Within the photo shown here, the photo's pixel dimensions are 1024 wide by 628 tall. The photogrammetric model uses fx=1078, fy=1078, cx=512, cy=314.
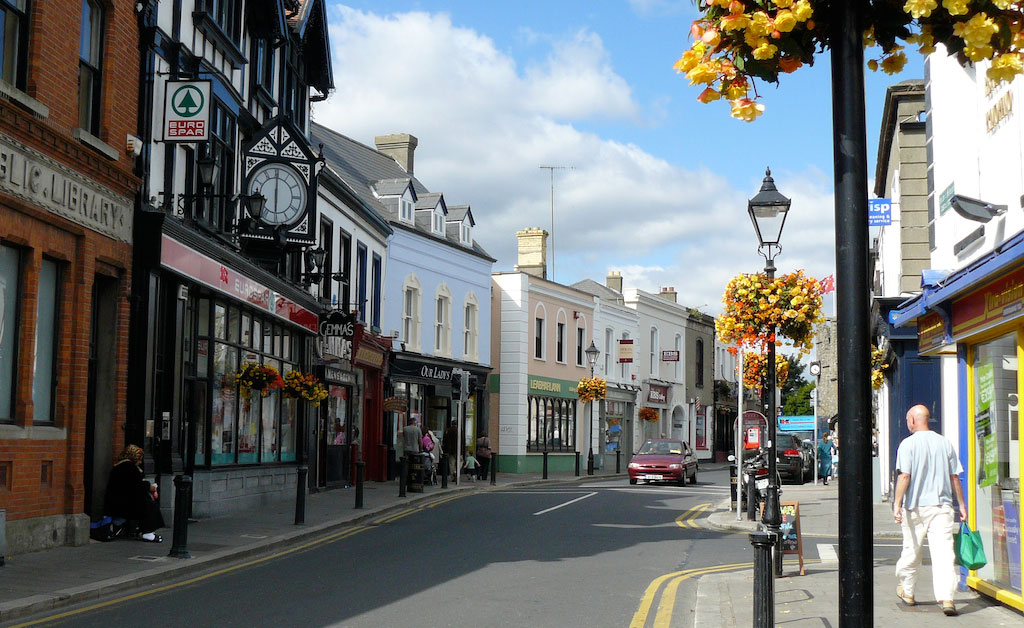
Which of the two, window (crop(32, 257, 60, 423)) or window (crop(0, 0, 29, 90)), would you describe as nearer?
window (crop(0, 0, 29, 90))

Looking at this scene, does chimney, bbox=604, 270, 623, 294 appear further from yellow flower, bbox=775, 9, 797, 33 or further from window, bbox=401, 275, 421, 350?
yellow flower, bbox=775, 9, 797, 33

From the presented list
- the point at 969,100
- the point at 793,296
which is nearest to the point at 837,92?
the point at 969,100

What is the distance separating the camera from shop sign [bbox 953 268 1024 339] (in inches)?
337

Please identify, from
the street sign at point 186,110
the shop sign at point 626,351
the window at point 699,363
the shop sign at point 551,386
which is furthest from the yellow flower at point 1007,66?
the window at point 699,363

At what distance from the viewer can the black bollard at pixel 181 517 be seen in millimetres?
12609

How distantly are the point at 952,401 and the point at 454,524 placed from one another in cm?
926

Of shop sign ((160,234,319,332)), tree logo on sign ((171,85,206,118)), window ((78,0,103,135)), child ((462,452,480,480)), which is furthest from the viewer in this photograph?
child ((462,452,480,480))

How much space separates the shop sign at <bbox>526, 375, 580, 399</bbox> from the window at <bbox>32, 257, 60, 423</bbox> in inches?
1165

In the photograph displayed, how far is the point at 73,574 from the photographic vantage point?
36.7ft

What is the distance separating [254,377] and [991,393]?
45.3 feet

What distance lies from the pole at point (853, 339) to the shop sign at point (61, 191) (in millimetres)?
10402

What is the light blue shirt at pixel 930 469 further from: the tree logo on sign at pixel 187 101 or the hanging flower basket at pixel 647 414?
the hanging flower basket at pixel 647 414

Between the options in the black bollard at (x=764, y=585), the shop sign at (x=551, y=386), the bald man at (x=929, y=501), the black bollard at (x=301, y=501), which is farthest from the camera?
the shop sign at (x=551, y=386)

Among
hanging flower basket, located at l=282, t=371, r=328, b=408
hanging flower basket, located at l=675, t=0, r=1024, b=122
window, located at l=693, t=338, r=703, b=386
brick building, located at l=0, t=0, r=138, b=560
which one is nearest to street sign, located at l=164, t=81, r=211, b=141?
brick building, located at l=0, t=0, r=138, b=560
